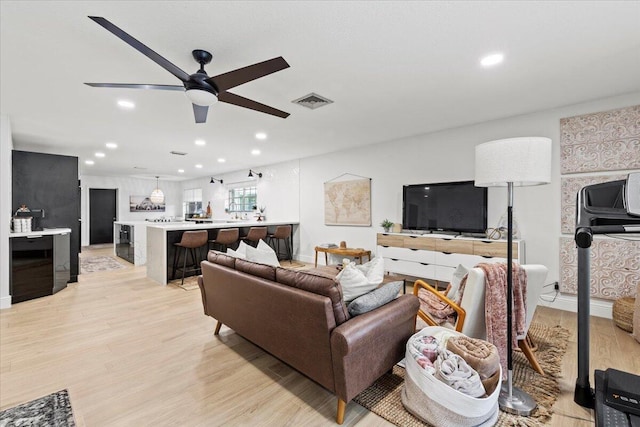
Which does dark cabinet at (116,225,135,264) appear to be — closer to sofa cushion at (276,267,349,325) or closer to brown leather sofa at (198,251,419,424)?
brown leather sofa at (198,251,419,424)

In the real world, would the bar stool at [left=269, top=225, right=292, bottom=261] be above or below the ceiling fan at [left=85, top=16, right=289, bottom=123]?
below

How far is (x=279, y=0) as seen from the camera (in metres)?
1.73

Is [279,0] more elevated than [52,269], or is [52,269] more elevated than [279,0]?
[279,0]

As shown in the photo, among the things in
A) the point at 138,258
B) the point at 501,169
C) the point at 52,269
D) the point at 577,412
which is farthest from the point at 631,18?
the point at 138,258

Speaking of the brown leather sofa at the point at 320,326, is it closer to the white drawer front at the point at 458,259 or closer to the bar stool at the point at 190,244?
→ the white drawer front at the point at 458,259

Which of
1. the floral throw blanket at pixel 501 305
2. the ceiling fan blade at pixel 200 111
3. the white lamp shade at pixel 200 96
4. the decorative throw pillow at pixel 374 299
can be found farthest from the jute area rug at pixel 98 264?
the floral throw blanket at pixel 501 305

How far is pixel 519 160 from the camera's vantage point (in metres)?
1.74

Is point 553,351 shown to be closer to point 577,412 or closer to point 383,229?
point 577,412

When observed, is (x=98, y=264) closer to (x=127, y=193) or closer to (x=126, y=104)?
(x=127, y=193)

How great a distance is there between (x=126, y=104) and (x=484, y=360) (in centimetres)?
423

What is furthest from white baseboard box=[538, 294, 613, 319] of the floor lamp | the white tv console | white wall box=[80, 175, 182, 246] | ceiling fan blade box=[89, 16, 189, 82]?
white wall box=[80, 175, 182, 246]

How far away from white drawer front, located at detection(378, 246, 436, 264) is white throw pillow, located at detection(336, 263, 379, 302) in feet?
8.52

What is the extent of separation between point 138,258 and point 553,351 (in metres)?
7.14

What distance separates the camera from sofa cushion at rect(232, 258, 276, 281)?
2.24m
